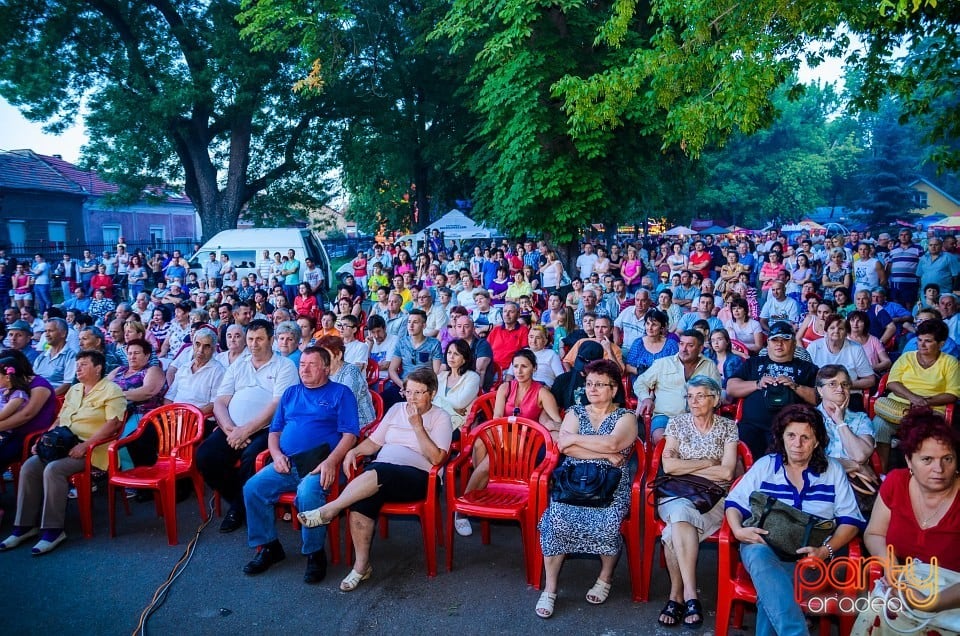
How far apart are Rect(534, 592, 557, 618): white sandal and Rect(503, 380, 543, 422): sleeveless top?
154 cm

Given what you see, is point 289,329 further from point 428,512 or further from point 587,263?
point 587,263

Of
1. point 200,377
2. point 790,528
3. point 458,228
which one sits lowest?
point 790,528

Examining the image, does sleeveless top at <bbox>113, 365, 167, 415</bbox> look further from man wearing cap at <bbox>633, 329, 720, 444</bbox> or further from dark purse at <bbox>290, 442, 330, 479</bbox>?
man wearing cap at <bbox>633, 329, 720, 444</bbox>

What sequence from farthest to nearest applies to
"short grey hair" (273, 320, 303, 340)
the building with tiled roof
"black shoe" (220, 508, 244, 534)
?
1. the building with tiled roof
2. "short grey hair" (273, 320, 303, 340)
3. "black shoe" (220, 508, 244, 534)

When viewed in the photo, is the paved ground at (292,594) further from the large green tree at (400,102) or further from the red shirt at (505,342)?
the large green tree at (400,102)

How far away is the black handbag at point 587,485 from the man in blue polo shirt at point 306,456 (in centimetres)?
141

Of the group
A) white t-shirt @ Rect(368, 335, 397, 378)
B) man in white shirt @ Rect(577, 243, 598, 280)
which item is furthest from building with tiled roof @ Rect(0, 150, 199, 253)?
white t-shirt @ Rect(368, 335, 397, 378)

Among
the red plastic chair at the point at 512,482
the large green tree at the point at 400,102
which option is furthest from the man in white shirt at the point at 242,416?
the large green tree at the point at 400,102

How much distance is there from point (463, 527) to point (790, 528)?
2.21 meters

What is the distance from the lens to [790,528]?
3.13 m

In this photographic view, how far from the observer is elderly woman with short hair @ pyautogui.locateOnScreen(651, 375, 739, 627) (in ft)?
11.2

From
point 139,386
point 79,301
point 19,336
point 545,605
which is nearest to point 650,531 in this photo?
point 545,605

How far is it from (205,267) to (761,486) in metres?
13.4

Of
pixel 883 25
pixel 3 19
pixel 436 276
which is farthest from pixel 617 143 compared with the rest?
pixel 3 19
